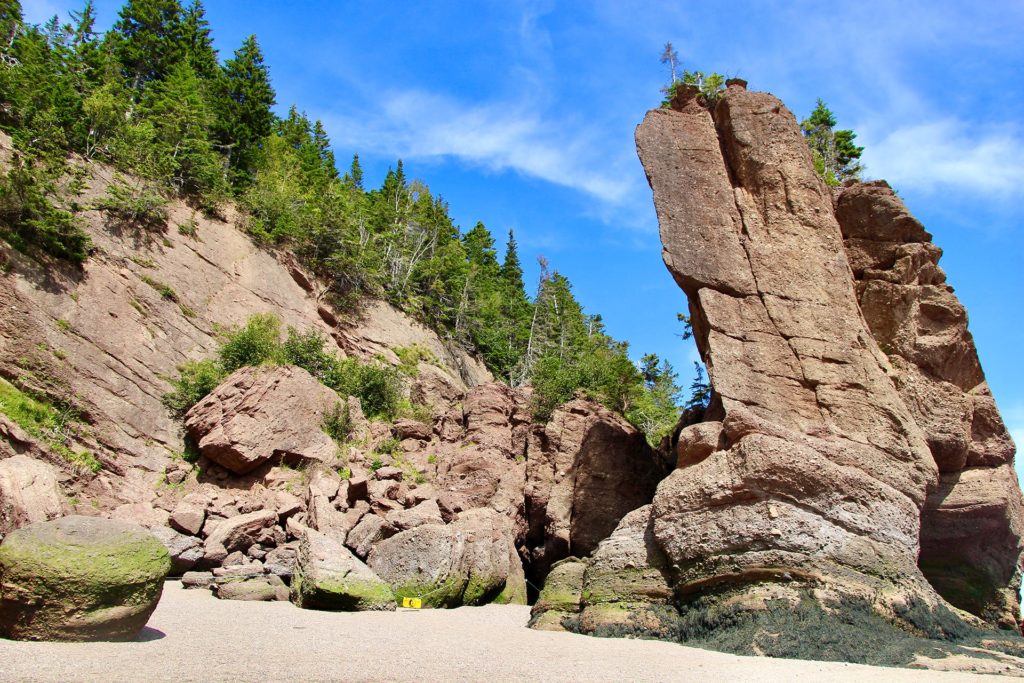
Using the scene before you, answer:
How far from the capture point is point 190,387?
21.0 m

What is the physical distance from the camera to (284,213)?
1211 inches

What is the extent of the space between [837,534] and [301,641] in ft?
24.4

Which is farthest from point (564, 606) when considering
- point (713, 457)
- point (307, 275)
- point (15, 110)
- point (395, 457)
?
point (15, 110)

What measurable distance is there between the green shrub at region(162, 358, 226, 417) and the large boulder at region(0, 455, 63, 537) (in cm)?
740

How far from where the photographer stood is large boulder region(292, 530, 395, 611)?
11688 mm

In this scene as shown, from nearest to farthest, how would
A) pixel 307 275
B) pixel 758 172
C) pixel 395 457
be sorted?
pixel 758 172 → pixel 395 457 → pixel 307 275

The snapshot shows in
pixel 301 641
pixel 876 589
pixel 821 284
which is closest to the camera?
pixel 301 641

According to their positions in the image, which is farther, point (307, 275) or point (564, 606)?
point (307, 275)

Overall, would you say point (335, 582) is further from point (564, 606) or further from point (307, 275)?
point (307, 275)

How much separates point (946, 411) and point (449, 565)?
10.4 m

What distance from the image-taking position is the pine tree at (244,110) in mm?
36219

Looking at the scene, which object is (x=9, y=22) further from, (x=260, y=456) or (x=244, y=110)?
(x=260, y=456)

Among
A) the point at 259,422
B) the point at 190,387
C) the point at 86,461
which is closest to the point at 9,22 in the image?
the point at 190,387

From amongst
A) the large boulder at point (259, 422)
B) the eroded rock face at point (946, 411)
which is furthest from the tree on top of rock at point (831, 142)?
the large boulder at point (259, 422)
